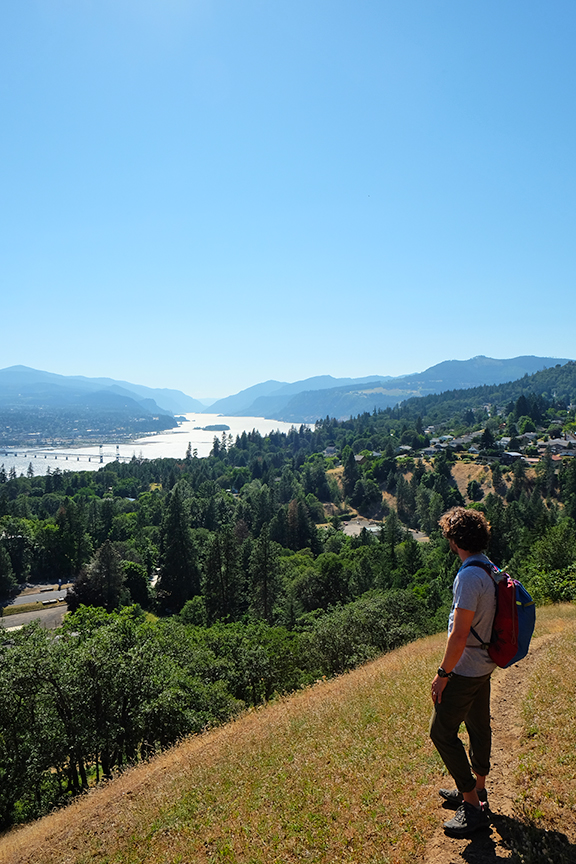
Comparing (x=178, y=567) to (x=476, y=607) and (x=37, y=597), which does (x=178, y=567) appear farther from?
Result: (x=476, y=607)

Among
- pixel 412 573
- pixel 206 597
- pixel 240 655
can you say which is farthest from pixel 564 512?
pixel 240 655

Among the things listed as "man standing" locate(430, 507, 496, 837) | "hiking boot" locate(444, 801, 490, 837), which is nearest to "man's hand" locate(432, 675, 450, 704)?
"man standing" locate(430, 507, 496, 837)

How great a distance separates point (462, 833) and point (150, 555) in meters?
71.8

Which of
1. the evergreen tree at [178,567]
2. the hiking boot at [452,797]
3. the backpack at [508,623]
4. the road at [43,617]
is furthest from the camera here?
the evergreen tree at [178,567]

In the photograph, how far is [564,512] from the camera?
88.8 m

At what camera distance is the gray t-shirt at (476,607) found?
4.39 metres

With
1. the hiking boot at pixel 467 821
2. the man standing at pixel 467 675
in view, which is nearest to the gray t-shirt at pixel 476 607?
the man standing at pixel 467 675

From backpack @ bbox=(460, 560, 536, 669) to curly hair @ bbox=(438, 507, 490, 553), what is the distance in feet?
0.55

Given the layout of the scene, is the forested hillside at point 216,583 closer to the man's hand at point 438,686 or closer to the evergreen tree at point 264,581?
the evergreen tree at point 264,581

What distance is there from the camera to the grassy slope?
5262mm

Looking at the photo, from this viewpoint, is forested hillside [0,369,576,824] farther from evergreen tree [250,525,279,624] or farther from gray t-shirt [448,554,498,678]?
gray t-shirt [448,554,498,678]

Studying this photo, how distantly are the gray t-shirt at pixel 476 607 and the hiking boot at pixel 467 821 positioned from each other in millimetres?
1472

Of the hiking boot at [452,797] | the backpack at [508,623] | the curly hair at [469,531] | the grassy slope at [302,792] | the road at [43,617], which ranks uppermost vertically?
the curly hair at [469,531]

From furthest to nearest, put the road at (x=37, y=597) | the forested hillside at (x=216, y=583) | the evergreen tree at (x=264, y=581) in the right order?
the road at (x=37, y=597) < the evergreen tree at (x=264, y=581) < the forested hillside at (x=216, y=583)
